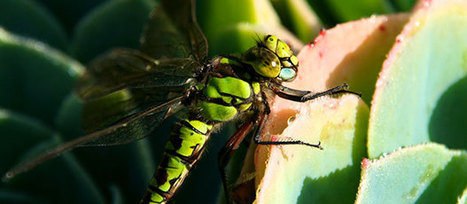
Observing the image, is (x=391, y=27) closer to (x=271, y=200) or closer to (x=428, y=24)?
(x=428, y=24)

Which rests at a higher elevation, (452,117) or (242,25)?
(242,25)

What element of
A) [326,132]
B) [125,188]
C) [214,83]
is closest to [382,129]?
[326,132]

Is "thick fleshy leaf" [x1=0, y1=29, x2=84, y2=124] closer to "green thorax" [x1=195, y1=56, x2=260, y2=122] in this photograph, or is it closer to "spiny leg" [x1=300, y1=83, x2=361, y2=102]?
"green thorax" [x1=195, y1=56, x2=260, y2=122]

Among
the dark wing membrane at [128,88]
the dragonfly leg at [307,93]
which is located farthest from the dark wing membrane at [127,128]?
the dragonfly leg at [307,93]

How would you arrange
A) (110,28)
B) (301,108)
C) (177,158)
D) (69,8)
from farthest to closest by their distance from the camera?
(69,8)
(110,28)
(177,158)
(301,108)

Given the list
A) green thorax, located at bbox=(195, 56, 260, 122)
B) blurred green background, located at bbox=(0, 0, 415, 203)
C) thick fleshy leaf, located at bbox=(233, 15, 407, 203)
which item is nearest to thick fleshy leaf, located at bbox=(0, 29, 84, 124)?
blurred green background, located at bbox=(0, 0, 415, 203)

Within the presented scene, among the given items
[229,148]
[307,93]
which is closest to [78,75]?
[229,148]

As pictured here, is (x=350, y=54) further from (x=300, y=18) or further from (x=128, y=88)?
(x=128, y=88)

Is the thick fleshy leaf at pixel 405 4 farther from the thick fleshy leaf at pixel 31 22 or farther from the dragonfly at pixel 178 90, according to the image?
the thick fleshy leaf at pixel 31 22
